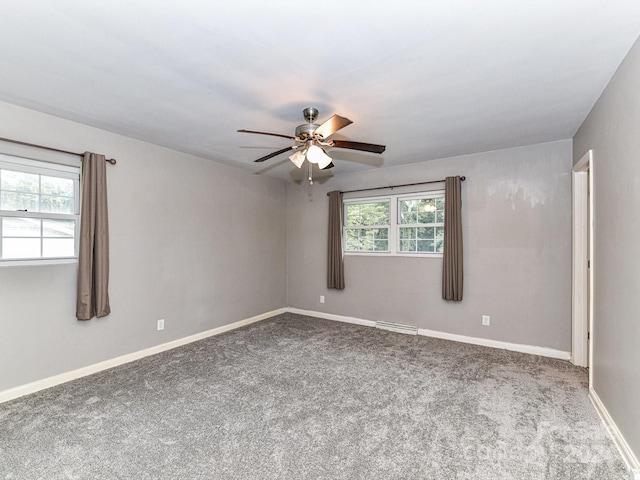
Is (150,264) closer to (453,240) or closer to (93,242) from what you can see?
(93,242)

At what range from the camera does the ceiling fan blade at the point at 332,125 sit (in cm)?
232

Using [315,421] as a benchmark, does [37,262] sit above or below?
above

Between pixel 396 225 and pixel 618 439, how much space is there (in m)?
3.22

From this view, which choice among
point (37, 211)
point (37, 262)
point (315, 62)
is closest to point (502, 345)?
point (315, 62)

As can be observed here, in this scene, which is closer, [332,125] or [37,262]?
[332,125]

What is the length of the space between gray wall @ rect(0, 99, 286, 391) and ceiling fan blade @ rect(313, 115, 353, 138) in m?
2.29

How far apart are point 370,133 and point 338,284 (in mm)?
2618

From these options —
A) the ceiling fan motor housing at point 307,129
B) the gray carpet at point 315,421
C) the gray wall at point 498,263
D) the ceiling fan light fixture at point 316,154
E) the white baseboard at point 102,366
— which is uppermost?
the ceiling fan motor housing at point 307,129

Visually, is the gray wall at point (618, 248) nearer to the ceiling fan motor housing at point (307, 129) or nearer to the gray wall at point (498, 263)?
the gray wall at point (498, 263)

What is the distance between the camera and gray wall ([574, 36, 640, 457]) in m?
1.85

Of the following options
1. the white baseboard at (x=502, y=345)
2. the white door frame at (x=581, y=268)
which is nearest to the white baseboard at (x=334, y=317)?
the white baseboard at (x=502, y=345)

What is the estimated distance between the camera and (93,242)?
309cm

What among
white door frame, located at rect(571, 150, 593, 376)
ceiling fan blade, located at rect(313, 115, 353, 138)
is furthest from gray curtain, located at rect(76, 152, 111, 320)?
white door frame, located at rect(571, 150, 593, 376)

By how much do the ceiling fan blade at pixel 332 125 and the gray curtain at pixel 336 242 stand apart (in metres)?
2.58
